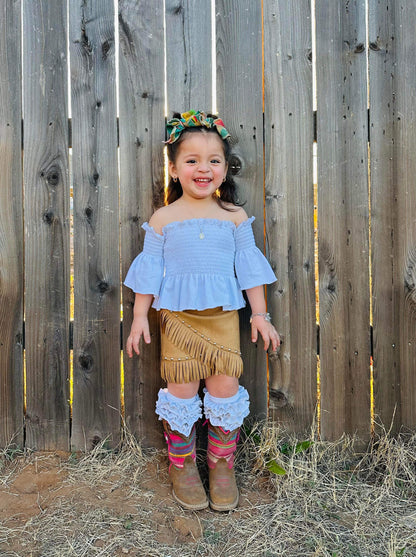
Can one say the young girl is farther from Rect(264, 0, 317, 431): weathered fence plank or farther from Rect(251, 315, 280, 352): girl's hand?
Rect(264, 0, 317, 431): weathered fence plank

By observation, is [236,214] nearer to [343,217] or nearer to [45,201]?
[343,217]

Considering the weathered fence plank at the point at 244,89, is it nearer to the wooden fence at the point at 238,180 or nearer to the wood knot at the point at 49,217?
the wooden fence at the point at 238,180

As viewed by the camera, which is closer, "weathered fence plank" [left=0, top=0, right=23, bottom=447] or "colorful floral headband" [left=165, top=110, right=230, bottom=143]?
"colorful floral headband" [left=165, top=110, right=230, bottom=143]

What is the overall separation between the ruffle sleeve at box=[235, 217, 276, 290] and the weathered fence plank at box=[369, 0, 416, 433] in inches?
26.1

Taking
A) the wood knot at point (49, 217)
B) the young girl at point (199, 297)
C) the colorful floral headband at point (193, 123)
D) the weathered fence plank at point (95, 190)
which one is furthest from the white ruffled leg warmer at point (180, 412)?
the colorful floral headband at point (193, 123)

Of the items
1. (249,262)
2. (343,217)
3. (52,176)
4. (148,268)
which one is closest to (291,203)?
(343,217)

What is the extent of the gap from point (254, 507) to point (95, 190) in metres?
1.76

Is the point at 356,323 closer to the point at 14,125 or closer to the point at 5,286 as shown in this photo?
the point at 5,286

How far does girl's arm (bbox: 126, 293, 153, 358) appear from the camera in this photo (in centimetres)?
229

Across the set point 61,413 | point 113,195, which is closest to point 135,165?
point 113,195

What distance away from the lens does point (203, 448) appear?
2557mm

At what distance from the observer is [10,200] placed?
254cm

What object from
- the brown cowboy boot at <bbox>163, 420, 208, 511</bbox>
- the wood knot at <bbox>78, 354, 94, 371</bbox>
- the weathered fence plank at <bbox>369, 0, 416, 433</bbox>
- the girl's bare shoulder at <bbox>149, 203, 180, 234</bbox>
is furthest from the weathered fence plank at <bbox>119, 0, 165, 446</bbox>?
the weathered fence plank at <bbox>369, 0, 416, 433</bbox>

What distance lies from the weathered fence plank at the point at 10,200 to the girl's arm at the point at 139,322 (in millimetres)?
693
